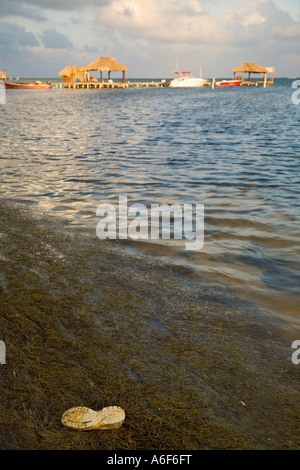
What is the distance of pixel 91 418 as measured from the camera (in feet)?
6.66

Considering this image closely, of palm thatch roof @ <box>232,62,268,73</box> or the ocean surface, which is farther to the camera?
palm thatch roof @ <box>232,62,268,73</box>

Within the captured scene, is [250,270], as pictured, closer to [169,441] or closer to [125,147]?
[169,441]

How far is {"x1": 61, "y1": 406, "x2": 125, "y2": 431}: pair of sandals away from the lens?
2.00 metres

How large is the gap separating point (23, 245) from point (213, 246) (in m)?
2.48

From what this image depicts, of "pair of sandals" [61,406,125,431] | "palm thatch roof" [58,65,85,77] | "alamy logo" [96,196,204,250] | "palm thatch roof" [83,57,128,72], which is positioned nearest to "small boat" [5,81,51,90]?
"palm thatch roof" [58,65,85,77]

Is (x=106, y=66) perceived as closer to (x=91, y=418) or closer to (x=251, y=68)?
(x=251, y=68)

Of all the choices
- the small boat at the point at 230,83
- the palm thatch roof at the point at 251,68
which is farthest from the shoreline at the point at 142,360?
the small boat at the point at 230,83

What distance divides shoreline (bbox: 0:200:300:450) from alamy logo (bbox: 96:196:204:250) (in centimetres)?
118

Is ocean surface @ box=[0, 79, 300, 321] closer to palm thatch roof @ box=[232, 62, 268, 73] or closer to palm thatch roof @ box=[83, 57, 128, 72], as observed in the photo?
palm thatch roof @ box=[83, 57, 128, 72]
